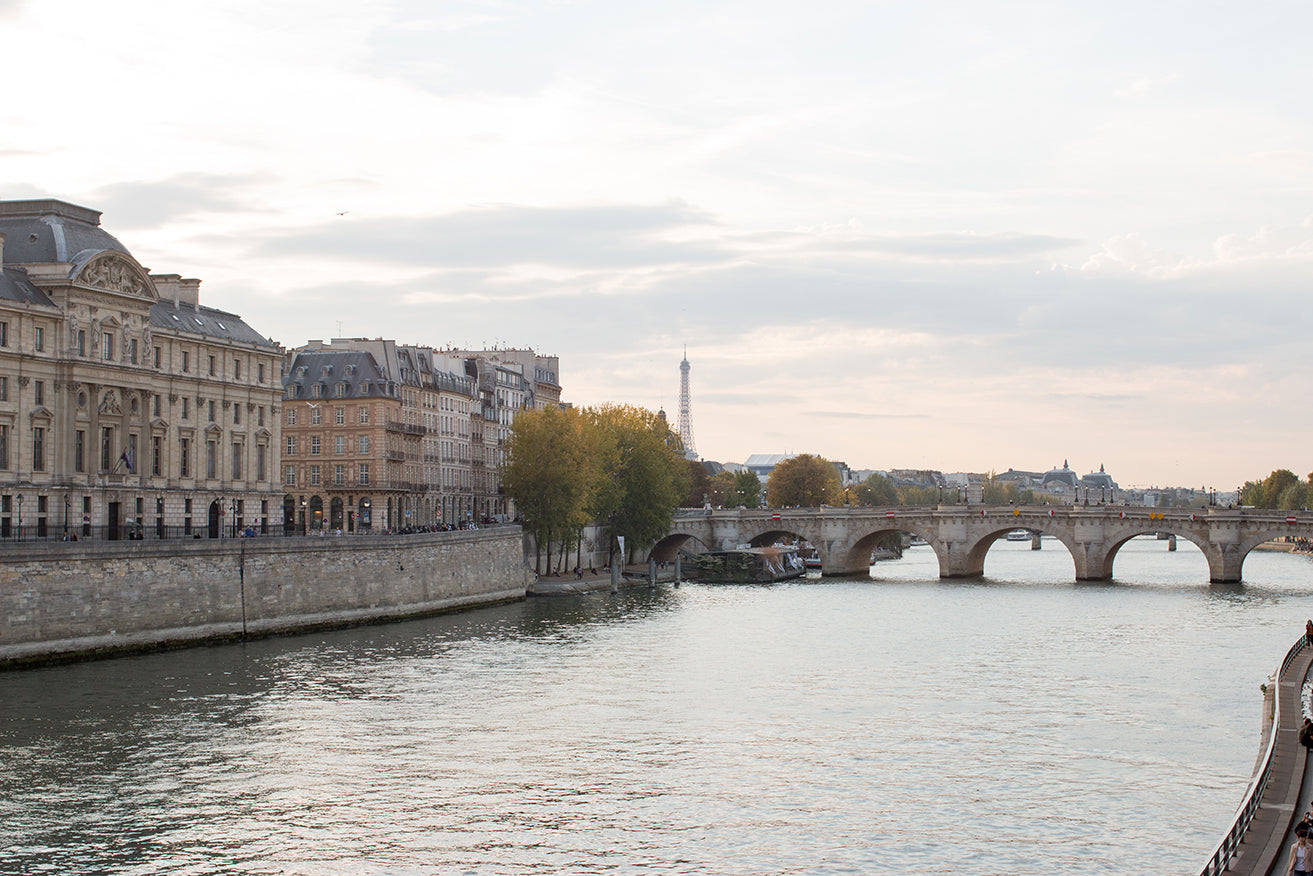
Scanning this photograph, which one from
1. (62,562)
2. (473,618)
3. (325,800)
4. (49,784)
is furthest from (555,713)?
(473,618)

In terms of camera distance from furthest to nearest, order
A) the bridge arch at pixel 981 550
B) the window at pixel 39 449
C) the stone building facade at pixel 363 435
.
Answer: the bridge arch at pixel 981 550 < the stone building facade at pixel 363 435 < the window at pixel 39 449

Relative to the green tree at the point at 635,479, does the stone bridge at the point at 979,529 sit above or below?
below

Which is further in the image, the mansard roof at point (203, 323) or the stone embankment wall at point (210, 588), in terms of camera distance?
the mansard roof at point (203, 323)

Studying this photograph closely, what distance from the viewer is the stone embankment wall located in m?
47.8

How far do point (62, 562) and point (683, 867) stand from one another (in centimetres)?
3054

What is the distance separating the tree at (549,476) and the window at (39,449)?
34.5m

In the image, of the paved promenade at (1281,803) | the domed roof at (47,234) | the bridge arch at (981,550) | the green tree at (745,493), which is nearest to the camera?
the paved promenade at (1281,803)

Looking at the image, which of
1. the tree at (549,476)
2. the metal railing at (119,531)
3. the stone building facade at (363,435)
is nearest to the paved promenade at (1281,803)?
the metal railing at (119,531)

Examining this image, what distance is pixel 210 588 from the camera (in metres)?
55.9

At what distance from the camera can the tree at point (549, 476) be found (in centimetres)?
8950

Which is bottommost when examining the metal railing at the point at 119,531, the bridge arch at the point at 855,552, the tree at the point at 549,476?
the bridge arch at the point at 855,552

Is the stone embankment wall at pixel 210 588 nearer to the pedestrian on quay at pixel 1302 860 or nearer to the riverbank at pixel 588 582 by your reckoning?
the riverbank at pixel 588 582

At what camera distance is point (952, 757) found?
3519 cm

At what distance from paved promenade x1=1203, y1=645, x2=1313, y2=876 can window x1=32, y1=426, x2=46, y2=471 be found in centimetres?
4675
